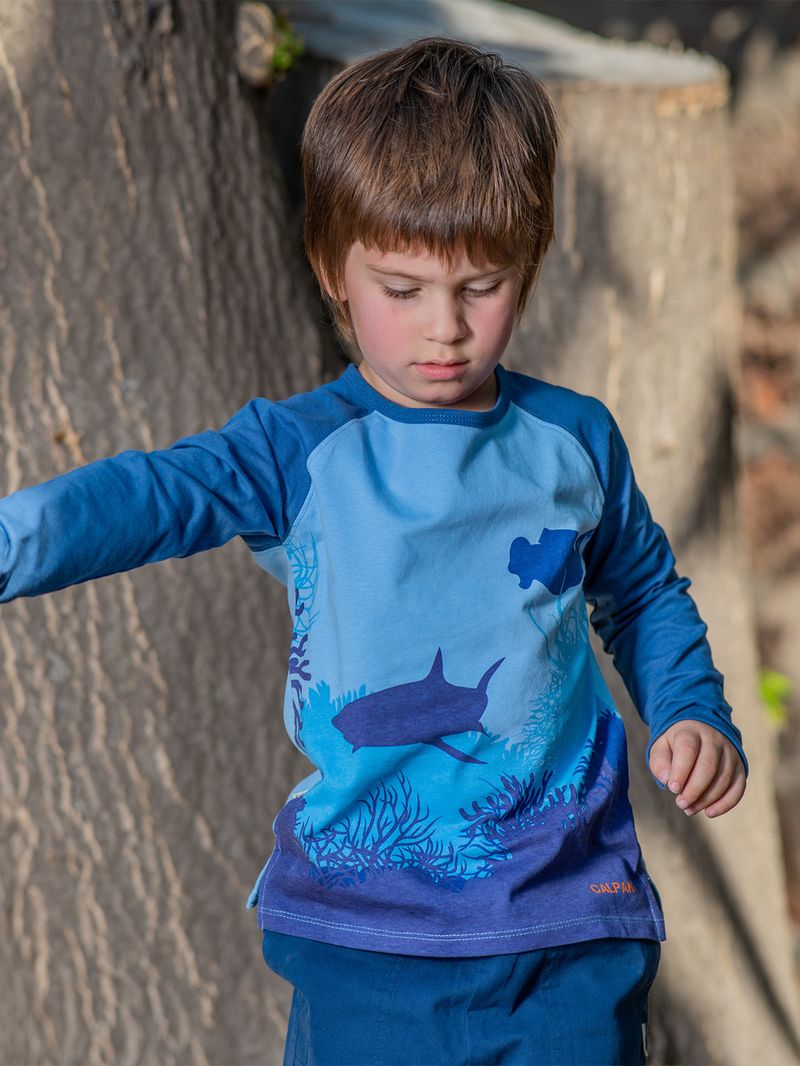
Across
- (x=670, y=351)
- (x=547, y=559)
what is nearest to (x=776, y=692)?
(x=670, y=351)

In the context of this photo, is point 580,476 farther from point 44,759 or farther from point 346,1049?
point 44,759

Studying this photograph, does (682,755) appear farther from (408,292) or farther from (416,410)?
(408,292)

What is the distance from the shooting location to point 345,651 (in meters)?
1.50

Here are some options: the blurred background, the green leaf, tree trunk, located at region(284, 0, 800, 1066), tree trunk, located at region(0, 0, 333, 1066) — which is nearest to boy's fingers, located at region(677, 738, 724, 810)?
tree trunk, located at region(0, 0, 333, 1066)

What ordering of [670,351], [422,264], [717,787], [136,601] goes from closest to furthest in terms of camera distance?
1. [422,264]
2. [717,787]
3. [136,601]
4. [670,351]

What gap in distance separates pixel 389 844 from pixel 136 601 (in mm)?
889

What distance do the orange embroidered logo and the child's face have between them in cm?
60

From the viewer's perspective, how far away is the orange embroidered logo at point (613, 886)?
156 centimetres

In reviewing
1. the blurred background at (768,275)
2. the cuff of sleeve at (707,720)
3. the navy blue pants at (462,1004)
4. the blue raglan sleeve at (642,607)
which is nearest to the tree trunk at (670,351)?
the blue raglan sleeve at (642,607)

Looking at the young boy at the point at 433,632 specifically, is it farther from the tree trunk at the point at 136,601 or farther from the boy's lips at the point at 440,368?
the tree trunk at the point at 136,601

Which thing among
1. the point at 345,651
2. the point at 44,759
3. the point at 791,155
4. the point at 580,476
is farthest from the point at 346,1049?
the point at 791,155

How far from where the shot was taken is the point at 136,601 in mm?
2248

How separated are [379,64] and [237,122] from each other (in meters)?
0.83

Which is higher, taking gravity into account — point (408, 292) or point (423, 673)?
point (408, 292)
